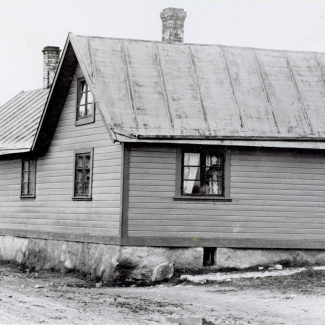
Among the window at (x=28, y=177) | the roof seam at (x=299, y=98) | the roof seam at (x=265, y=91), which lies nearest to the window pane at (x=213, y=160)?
the roof seam at (x=265, y=91)

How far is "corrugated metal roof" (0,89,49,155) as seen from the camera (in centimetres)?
2462

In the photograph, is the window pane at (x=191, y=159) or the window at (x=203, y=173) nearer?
the window at (x=203, y=173)

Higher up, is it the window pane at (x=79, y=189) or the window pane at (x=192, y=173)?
the window pane at (x=192, y=173)

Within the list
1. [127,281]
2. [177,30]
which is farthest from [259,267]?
[177,30]

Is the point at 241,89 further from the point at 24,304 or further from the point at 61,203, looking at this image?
the point at 24,304

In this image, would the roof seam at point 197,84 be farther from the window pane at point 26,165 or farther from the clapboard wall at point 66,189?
the window pane at point 26,165

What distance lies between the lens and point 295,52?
2298 centimetres

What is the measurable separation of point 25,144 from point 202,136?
673 centimetres

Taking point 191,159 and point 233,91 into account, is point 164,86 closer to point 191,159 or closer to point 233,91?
point 233,91

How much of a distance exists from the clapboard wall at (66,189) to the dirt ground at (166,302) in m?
1.85

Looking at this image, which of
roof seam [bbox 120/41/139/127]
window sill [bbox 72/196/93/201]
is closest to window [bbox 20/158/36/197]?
window sill [bbox 72/196/93/201]

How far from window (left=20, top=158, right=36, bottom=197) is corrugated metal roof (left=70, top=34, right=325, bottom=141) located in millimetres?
5109

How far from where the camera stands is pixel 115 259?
1959 cm

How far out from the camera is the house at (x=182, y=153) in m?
19.7
